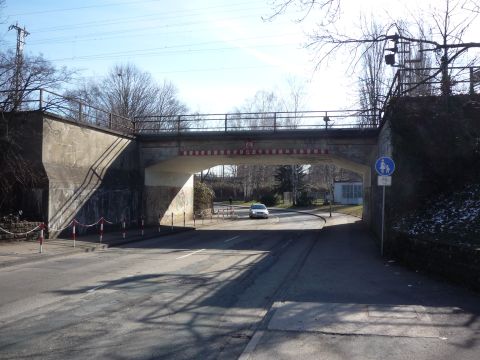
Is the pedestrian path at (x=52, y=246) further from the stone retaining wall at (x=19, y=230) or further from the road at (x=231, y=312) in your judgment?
the road at (x=231, y=312)

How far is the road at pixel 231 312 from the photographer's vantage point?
6059 mm

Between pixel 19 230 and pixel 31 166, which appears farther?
pixel 31 166

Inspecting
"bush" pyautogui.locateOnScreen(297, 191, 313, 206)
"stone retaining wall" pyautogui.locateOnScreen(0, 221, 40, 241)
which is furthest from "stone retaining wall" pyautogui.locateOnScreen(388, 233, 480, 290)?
"bush" pyautogui.locateOnScreen(297, 191, 313, 206)

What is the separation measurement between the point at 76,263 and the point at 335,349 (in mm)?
9937

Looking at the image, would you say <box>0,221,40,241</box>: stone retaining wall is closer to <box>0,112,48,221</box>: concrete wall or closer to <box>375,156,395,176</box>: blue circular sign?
<box>0,112,48,221</box>: concrete wall

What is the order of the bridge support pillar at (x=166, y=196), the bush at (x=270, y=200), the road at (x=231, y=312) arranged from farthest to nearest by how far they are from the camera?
the bush at (x=270, y=200) < the bridge support pillar at (x=166, y=196) < the road at (x=231, y=312)

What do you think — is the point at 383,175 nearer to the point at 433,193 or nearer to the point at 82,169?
the point at 433,193

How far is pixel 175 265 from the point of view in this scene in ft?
45.7

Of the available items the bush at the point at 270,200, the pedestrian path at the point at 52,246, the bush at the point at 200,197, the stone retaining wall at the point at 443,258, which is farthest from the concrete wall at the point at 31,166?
the bush at the point at 270,200

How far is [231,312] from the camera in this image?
8078mm

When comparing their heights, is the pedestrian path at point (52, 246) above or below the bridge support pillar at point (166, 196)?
below

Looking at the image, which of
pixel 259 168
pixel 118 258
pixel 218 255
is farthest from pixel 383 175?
pixel 259 168

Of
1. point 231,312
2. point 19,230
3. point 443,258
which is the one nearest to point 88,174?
point 19,230

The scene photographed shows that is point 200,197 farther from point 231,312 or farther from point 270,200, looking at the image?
point 270,200
